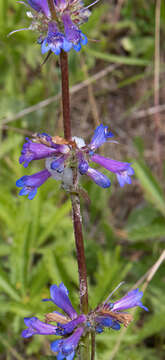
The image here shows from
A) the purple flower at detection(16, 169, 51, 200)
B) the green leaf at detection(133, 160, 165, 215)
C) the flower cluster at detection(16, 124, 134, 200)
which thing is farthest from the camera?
the green leaf at detection(133, 160, 165, 215)

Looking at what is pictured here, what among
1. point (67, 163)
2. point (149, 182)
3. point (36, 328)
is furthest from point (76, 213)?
point (149, 182)

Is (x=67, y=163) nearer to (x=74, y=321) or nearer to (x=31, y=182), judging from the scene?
(x=31, y=182)

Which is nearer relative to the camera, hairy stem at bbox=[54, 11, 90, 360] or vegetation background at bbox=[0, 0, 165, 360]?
hairy stem at bbox=[54, 11, 90, 360]

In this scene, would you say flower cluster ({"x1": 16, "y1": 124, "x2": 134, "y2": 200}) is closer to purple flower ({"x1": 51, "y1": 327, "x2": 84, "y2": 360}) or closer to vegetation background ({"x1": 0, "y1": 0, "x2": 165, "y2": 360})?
purple flower ({"x1": 51, "y1": 327, "x2": 84, "y2": 360})

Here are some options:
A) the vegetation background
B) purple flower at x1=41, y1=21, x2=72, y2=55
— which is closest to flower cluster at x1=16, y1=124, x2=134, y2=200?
purple flower at x1=41, y1=21, x2=72, y2=55

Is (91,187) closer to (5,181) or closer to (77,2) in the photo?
(5,181)

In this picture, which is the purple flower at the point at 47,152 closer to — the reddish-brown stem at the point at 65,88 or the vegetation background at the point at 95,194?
the reddish-brown stem at the point at 65,88

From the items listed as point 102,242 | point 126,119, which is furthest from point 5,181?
point 126,119
